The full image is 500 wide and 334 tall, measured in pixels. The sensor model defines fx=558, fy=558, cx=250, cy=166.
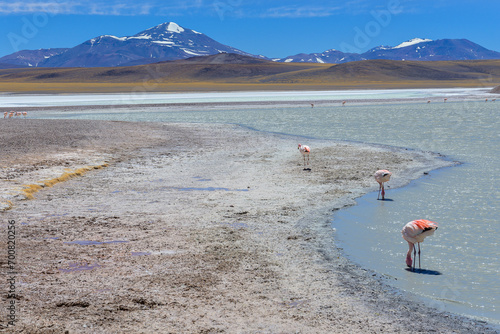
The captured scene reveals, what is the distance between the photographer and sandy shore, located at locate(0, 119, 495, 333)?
16.7 ft

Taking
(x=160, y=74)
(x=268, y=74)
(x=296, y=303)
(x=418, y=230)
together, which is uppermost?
(x=160, y=74)

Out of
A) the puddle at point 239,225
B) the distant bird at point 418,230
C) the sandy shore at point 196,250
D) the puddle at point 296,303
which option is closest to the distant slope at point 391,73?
the sandy shore at point 196,250

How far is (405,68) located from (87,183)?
13902 cm

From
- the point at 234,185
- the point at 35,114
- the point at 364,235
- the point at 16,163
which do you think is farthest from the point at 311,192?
the point at 35,114

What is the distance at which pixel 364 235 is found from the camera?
8.16 meters

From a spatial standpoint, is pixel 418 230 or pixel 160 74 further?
pixel 160 74

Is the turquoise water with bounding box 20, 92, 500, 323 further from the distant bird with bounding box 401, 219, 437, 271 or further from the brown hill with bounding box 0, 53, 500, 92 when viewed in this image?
the brown hill with bounding box 0, 53, 500, 92

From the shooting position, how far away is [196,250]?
280 inches

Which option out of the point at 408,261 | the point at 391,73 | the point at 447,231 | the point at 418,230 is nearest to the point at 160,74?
the point at 391,73

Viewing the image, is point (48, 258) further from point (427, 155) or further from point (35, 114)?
point (35, 114)

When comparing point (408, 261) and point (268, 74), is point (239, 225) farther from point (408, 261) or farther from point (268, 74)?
point (268, 74)

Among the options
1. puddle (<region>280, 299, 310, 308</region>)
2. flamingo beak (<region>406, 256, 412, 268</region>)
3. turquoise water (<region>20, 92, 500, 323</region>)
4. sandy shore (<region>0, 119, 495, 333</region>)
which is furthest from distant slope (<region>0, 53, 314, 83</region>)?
puddle (<region>280, 299, 310, 308</region>)

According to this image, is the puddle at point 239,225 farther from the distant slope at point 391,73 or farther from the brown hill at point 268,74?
the brown hill at point 268,74

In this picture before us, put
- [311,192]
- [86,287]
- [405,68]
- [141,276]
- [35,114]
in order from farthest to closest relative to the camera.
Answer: [405,68]
[35,114]
[311,192]
[141,276]
[86,287]
